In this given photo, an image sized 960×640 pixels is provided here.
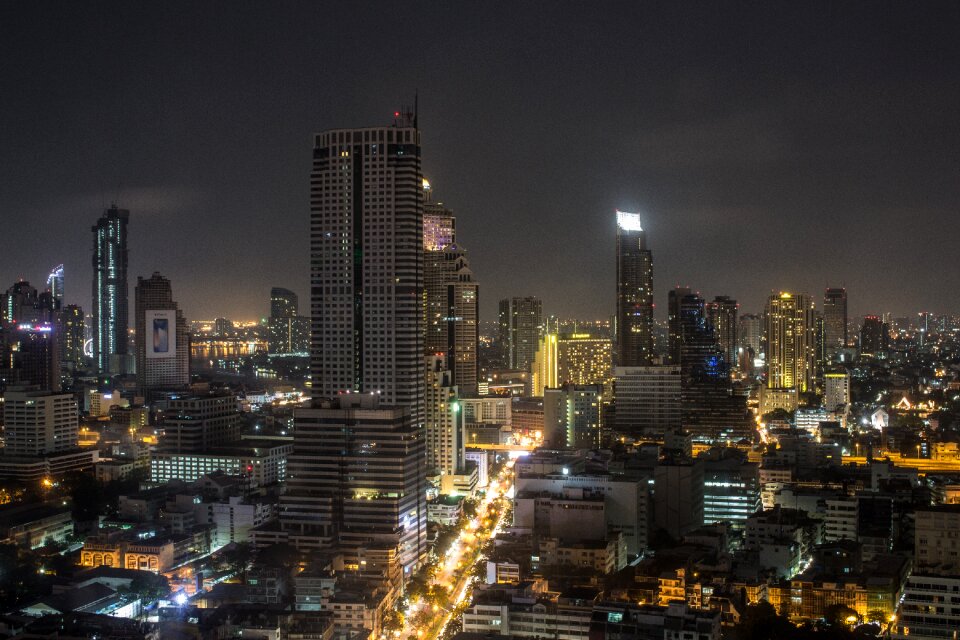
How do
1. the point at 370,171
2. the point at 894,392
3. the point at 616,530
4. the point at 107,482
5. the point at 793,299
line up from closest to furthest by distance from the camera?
the point at 616,530, the point at 370,171, the point at 107,482, the point at 894,392, the point at 793,299

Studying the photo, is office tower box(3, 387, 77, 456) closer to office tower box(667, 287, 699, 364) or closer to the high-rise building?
the high-rise building

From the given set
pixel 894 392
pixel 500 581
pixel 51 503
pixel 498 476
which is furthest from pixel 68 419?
pixel 894 392

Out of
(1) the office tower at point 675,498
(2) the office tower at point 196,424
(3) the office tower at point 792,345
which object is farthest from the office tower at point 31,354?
A: (3) the office tower at point 792,345

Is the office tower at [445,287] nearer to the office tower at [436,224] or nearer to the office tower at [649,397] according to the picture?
the office tower at [436,224]

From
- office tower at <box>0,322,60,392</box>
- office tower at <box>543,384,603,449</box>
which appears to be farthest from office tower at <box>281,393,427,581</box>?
office tower at <box>0,322,60,392</box>

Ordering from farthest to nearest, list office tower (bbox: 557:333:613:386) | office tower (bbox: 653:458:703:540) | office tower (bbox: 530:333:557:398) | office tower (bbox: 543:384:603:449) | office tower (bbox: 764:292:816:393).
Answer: office tower (bbox: 764:292:816:393), office tower (bbox: 557:333:613:386), office tower (bbox: 530:333:557:398), office tower (bbox: 543:384:603:449), office tower (bbox: 653:458:703:540)

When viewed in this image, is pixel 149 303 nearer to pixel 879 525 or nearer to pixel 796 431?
pixel 796 431
